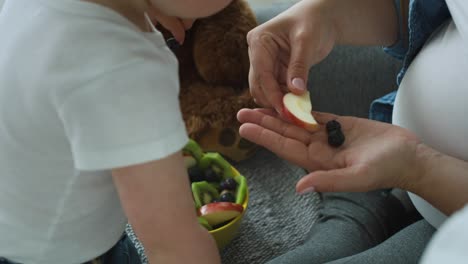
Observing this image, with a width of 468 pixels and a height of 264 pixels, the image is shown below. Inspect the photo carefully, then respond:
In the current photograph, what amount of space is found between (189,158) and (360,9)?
422mm

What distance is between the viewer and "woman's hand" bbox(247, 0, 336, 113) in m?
0.83

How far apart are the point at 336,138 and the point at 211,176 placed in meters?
0.36

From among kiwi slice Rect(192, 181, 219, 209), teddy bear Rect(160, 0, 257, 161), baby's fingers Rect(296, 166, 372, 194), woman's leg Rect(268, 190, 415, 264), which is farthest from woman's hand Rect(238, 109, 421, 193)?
teddy bear Rect(160, 0, 257, 161)

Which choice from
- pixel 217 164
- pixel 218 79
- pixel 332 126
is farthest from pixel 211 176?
pixel 332 126

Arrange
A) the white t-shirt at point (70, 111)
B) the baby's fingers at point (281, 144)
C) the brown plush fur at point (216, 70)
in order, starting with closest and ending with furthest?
the white t-shirt at point (70, 111), the baby's fingers at point (281, 144), the brown plush fur at point (216, 70)

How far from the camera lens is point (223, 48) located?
1.22 m

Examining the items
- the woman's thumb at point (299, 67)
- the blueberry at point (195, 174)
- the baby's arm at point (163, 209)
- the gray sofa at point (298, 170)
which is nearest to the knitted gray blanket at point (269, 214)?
the gray sofa at point (298, 170)

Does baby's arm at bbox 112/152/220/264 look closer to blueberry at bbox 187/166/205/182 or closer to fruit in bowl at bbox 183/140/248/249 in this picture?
fruit in bowl at bbox 183/140/248/249

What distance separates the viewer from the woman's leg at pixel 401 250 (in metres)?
0.73

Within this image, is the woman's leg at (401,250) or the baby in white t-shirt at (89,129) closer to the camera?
the baby in white t-shirt at (89,129)

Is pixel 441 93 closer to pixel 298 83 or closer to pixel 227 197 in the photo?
pixel 298 83

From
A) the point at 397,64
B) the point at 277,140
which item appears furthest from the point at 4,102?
the point at 397,64

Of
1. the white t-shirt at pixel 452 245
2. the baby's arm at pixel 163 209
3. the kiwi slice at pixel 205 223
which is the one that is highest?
the white t-shirt at pixel 452 245

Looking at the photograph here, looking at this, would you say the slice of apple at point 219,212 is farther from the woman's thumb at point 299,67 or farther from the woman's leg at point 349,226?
the woman's thumb at point 299,67
